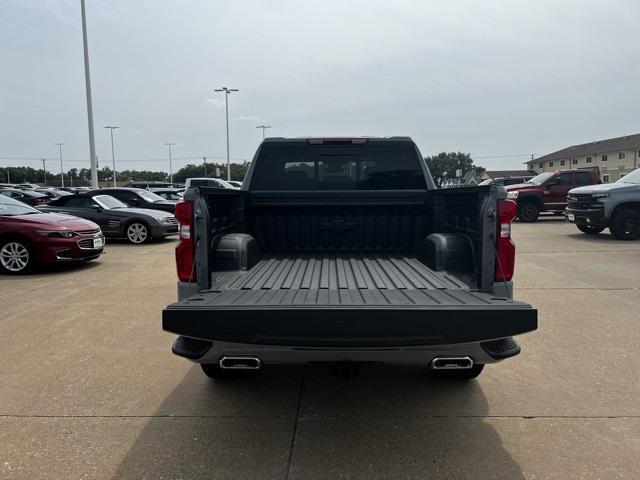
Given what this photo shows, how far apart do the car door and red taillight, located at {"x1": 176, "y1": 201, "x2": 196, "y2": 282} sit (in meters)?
18.0

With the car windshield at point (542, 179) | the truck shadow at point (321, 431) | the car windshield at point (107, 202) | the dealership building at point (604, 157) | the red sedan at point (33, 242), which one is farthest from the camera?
the dealership building at point (604, 157)

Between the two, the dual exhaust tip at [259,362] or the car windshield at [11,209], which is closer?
the dual exhaust tip at [259,362]

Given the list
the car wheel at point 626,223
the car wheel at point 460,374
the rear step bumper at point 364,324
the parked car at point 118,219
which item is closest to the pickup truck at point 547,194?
the car wheel at point 626,223

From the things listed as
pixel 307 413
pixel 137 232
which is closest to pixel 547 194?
pixel 137 232

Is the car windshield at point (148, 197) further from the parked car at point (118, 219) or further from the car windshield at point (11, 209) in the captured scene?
the car windshield at point (11, 209)

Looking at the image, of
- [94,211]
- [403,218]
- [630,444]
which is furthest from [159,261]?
[630,444]

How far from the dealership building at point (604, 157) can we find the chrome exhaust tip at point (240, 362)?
6330 centimetres

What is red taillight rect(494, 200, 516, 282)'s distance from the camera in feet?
9.91

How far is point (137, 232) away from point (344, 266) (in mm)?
9953

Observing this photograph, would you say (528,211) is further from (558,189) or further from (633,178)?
(633,178)

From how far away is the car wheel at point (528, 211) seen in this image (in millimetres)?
18188

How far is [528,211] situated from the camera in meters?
18.2

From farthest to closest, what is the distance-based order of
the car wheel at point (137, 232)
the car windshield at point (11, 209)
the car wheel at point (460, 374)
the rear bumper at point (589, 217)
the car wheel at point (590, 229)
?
the car wheel at point (590, 229)
the car wheel at point (137, 232)
the rear bumper at point (589, 217)
the car windshield at point (11, 209)
the car wheel at point (460, 374)

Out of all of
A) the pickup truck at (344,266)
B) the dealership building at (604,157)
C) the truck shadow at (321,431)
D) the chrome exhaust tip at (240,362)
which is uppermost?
the dealership building at (604,157)
